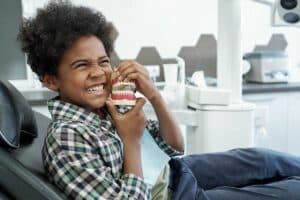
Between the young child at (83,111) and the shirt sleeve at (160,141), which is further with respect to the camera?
the shirt sleeve at (160,141)

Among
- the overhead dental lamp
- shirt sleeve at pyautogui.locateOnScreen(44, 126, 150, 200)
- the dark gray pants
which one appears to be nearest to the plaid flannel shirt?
shirt sleeve at pyautogui.locateOnScreen(44, 126, 150, 200)

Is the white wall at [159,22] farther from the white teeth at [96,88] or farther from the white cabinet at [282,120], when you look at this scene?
the white teeth at [96,88]

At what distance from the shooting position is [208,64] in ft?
9.55

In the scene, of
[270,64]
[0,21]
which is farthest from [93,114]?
[270,64]

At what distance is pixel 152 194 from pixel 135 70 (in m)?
0.36

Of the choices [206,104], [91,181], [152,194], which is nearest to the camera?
[91,181]

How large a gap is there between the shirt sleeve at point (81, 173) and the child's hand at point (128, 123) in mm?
110

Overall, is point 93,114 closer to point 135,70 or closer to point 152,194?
point 135,70

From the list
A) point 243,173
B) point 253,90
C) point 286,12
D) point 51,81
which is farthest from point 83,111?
point 253,90

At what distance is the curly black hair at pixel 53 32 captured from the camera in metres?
1.09

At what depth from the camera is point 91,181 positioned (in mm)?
950

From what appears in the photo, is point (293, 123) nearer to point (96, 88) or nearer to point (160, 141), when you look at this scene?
point (160, 141)

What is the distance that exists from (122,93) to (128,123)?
81 millimetres

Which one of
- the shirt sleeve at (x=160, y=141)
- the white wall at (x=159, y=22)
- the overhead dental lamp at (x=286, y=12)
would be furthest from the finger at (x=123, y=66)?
the white wall at (x=159, y=22)
